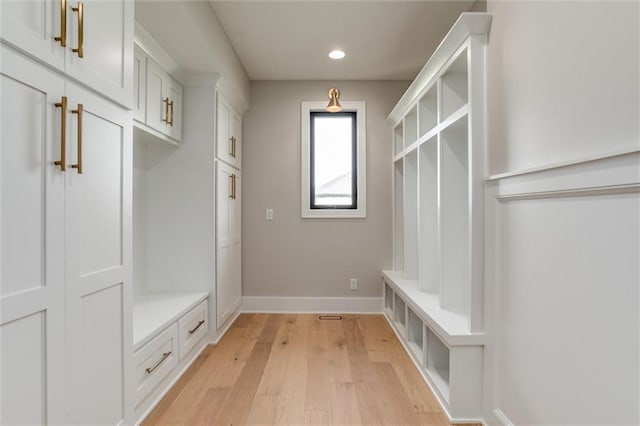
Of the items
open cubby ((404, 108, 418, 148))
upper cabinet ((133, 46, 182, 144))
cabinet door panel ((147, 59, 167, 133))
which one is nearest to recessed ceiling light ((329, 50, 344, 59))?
open cubby ((404, 108, 418, 148))

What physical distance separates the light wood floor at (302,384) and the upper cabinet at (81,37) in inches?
65.5

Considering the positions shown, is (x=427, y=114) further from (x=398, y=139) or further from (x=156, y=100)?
(x=156, y=100)

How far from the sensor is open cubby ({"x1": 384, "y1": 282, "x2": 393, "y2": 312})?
3672mm

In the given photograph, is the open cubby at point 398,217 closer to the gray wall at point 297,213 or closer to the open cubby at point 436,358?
the gray wall at point 297,213

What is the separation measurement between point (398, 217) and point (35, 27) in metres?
3.34

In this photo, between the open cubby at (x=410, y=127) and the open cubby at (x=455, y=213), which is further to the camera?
the open cubby at (x=410, y=127)

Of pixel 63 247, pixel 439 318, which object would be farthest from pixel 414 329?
pixel 63 247

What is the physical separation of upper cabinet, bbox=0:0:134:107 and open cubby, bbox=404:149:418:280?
2.48m

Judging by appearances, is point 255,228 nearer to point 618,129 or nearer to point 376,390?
point 376,390

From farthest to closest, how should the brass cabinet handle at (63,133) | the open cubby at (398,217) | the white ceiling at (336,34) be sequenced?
the open cubby at (398,217), the white ceiling at (336,34), the brass cabinet handle at (63,133)

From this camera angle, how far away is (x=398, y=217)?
→ 3889 millimetres

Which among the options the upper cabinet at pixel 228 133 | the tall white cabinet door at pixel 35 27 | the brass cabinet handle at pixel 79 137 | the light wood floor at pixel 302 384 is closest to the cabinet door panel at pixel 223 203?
the upper cabinet at pixel 228 133

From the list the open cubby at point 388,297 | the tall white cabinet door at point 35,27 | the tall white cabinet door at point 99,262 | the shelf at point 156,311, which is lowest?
the open cubby at point 388,297

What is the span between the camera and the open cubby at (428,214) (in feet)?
9.43
